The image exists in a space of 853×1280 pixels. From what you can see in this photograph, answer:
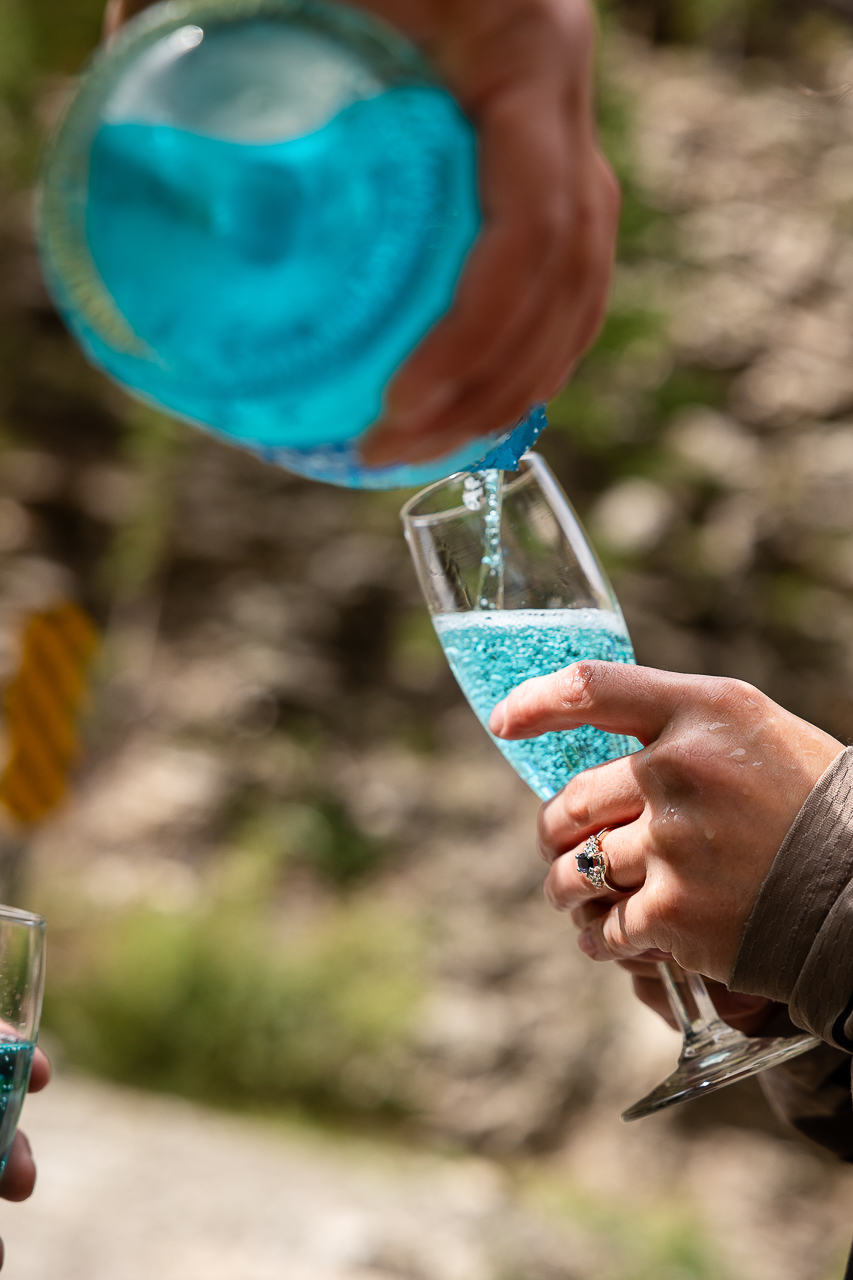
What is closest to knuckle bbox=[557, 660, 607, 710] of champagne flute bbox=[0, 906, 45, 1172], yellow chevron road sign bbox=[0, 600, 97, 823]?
champagne flute bbox=[0, 906, 45, 1172]

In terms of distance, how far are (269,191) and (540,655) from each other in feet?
1.71

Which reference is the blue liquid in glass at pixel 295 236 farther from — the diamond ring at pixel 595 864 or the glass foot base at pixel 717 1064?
the glass foot base at pixel 717 1064

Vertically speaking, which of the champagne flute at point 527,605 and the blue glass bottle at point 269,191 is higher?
the blue glass bottle at point 269,191

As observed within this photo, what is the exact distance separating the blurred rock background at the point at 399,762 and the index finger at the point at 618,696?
8.64ft

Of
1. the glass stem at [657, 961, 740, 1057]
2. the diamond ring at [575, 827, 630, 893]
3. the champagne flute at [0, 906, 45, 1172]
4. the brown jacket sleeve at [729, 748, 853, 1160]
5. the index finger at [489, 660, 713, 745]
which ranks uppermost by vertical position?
the index finger at [489, 660, 713, 745]

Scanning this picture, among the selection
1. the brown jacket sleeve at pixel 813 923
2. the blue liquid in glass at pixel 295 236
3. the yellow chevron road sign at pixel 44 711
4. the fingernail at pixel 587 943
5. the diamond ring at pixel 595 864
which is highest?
the blue liquid in glass at pixel 295 236

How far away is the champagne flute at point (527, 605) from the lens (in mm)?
932

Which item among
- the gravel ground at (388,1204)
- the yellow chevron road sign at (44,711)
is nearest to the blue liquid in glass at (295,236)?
the gravel ground at (388,1204)

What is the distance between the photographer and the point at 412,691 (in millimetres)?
6352

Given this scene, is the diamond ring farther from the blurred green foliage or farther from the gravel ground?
the blurred green foliage

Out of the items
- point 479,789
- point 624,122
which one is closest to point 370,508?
point 479,789

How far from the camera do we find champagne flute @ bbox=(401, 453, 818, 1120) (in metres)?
0.93

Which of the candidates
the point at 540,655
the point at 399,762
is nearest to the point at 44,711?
the point at 399,762

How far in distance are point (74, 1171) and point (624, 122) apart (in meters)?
6.23
